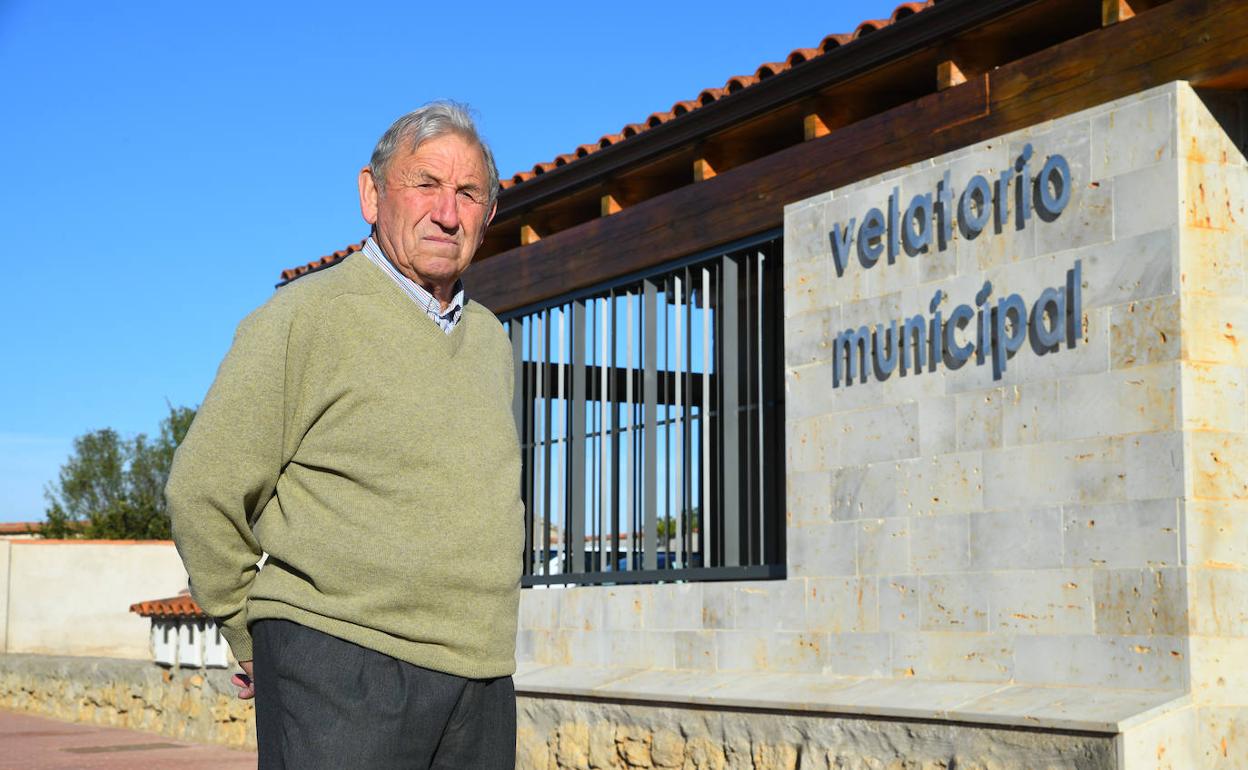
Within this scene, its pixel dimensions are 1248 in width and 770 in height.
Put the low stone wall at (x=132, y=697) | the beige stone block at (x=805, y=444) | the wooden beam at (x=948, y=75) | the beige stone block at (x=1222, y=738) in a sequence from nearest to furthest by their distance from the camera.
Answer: the beige stone block at (x=1222, y=738), the wooden beam at (x=948, y=75), the beige stone block at (x=805, y=444), the low stone wall at (x=132, y=697)

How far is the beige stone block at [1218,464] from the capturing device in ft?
21.2

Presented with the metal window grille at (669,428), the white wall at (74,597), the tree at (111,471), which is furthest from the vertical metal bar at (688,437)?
the tree at (111,471)

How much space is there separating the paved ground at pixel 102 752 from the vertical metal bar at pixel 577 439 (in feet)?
14.7

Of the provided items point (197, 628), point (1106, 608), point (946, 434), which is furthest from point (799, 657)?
point (197, 628)

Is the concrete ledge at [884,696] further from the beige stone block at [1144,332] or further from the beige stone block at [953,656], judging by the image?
the beige stone block at [1144,332]

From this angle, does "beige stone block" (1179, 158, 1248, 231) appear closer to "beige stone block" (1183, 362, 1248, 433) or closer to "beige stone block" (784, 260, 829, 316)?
"beige stone block" (1183, 362, 1248, 433)

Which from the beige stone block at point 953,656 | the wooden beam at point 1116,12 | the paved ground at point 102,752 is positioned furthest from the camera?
the paved ground at point 102,752

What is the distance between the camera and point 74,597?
28.5m

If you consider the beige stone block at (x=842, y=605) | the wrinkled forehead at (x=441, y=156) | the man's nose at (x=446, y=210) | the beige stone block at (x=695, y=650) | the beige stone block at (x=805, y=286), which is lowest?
the beige stone block at (x=695, y=650)

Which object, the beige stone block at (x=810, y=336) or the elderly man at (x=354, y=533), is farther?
the beige stone block at (x=810, y=336)

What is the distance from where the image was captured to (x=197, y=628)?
17109 millimetres

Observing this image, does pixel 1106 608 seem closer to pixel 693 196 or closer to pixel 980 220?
pixel 980 220

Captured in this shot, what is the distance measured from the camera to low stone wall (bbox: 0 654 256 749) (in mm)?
16328

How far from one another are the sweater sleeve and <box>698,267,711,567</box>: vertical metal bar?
22.8ft
